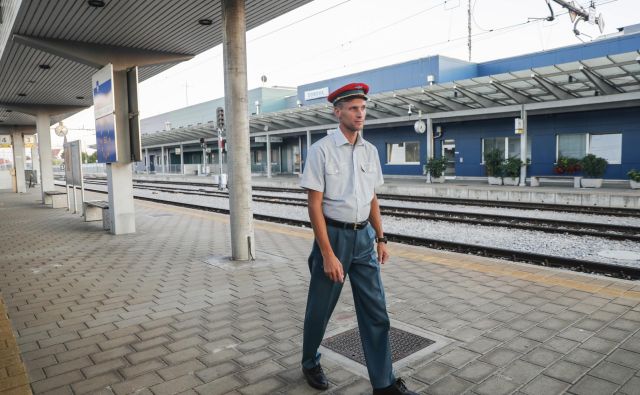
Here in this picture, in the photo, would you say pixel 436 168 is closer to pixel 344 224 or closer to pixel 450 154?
pixel 450 154

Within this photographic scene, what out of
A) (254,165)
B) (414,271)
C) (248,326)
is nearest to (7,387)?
(248,326)

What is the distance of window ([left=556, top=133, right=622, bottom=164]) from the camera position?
67.8 feet

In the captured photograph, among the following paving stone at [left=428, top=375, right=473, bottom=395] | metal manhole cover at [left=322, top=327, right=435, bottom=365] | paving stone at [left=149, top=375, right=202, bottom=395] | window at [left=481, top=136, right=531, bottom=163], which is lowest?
paving stone at [left=428, top=375, right=473, bottom=395]

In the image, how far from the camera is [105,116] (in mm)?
9516

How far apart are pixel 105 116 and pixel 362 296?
334 inches

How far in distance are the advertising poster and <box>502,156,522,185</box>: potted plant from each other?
17.1 metres

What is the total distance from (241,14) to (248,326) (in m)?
4.71

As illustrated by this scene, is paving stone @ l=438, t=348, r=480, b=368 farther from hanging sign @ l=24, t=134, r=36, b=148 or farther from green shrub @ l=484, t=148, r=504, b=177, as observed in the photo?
hanging sign @ l=24, t=134, r=36, b=148

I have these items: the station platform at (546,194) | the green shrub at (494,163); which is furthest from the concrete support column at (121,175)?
the green shrub at (494,163)

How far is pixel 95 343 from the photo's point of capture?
3832 mm

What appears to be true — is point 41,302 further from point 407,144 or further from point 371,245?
point 407,144

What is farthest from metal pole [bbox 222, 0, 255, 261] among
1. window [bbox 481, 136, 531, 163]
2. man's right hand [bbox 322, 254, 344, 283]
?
window [bbox 481, 136, 531, 163]

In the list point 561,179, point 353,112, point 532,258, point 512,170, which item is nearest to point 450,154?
point 512,170

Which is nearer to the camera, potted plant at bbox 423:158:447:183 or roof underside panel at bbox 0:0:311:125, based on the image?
roof underside panel at bbox 0:0:311:125
